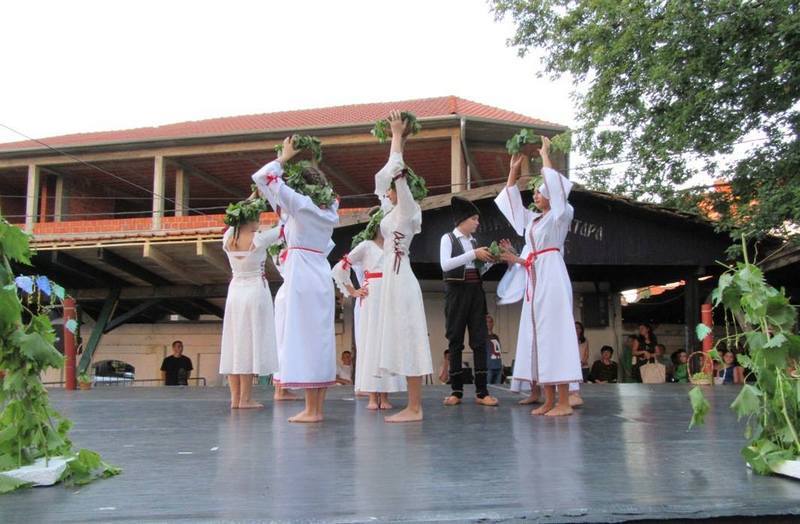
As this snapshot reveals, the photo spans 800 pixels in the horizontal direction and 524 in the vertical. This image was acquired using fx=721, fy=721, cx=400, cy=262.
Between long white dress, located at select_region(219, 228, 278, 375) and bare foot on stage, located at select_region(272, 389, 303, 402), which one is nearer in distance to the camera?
long white dress, located at select_region(219, 228, 278, 375)

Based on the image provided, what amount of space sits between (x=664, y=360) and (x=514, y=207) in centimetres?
956

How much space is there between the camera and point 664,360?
1396 cm

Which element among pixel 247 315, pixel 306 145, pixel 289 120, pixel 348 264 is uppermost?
pixel 289 120

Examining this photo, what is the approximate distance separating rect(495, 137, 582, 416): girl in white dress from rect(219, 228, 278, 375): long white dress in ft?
7.19

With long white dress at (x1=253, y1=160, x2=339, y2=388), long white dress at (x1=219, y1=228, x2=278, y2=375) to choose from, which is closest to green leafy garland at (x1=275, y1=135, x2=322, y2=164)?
long white dress at (x1=253, y1=160, x2=339, y2=388)

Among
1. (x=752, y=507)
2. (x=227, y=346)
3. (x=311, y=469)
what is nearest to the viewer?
(x=752, y=507)

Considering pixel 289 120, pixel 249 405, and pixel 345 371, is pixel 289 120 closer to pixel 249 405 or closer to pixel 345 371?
pixel 345 371

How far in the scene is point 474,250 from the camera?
18.6 ft

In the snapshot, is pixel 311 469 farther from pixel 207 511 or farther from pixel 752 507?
pixel 752 507

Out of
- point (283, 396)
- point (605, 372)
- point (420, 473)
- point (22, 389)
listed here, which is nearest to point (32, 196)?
point (283, 396)

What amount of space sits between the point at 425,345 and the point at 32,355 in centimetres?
269

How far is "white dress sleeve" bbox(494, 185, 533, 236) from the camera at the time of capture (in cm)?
568

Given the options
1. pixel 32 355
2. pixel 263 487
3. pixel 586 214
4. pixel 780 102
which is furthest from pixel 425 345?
pixel 586 214

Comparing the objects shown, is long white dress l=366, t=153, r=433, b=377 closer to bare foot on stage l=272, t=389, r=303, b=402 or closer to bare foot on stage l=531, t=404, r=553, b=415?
bare foot on stage l=531, t=404, r=553, b=415
